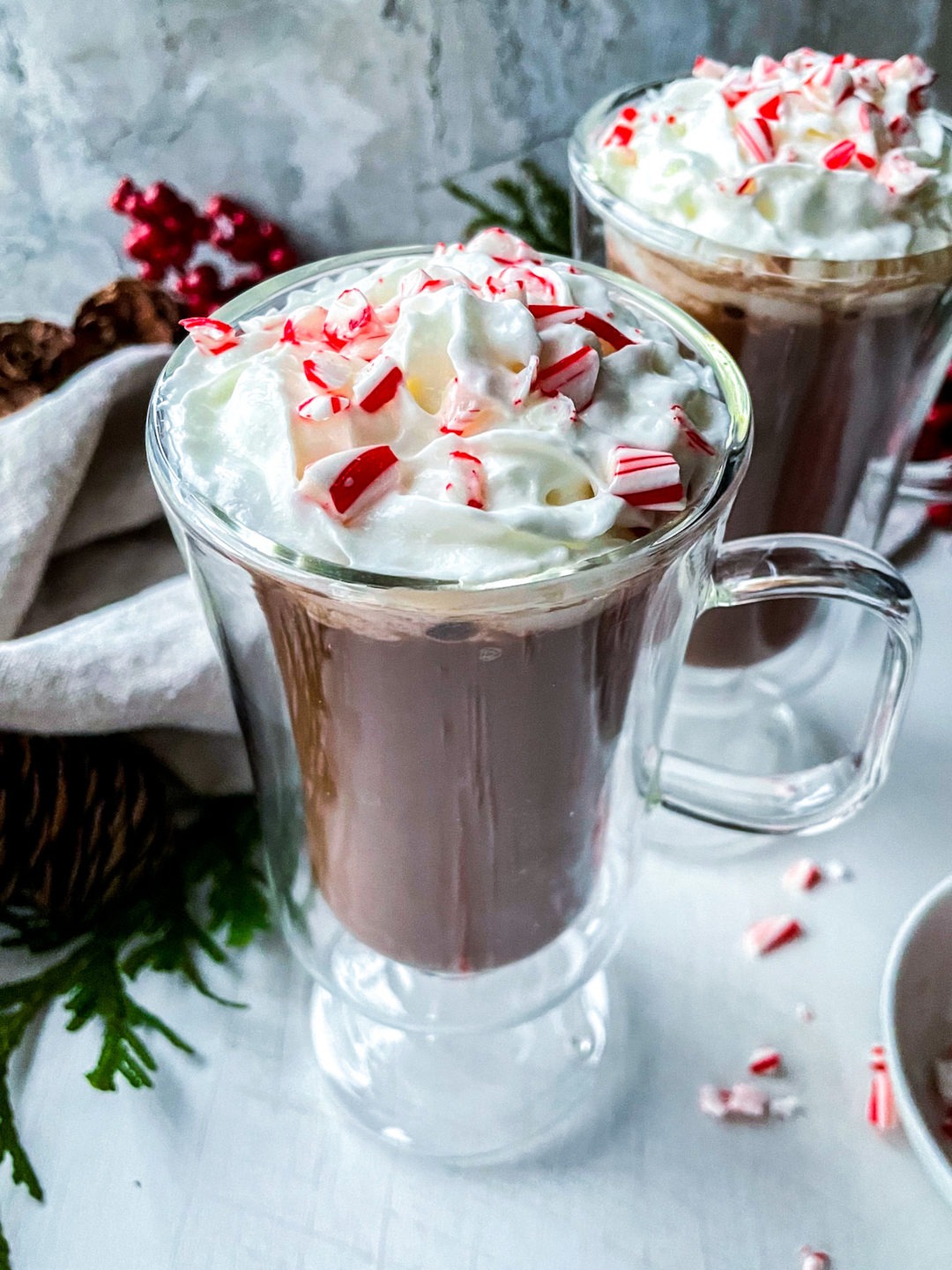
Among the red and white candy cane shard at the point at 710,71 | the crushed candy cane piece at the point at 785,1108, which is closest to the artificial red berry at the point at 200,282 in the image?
the red and white candy cane shard at the point at 710,71

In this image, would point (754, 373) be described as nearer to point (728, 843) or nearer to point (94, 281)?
point (728, 843)

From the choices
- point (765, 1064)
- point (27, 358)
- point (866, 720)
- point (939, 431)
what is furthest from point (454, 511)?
point (939, 431)

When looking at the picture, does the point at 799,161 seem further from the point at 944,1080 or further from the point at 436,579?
the point at 944,1080

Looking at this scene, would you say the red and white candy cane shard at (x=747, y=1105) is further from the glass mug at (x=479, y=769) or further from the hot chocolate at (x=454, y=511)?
the hot chocolate at (x=454, y=511)

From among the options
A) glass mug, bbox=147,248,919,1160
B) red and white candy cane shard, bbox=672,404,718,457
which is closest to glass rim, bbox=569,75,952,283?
glass mug, bbox=147,248,919,1160

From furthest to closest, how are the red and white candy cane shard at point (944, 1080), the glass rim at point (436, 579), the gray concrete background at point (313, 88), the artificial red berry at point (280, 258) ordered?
the artificial red berry at point (280, 258)
the gray concrete background at point (313, 88)
the red and white candy cane shard at point (944, 1080)
the glass rim at point (436, 579)
